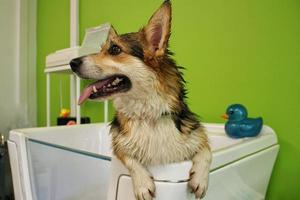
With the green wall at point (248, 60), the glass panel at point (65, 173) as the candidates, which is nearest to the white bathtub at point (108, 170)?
the glass panel at point (65, 173)

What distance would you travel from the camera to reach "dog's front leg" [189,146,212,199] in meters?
0.49

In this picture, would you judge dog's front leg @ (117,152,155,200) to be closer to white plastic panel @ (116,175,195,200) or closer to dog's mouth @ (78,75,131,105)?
white plastic panel @ (116,175,195,200)

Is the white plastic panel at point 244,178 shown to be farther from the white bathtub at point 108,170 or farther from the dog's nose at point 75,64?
the dog's nose at point 75,64

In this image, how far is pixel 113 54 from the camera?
54cm

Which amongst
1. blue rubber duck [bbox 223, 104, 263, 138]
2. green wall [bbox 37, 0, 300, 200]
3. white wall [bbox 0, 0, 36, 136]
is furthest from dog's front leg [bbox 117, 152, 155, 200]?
white wall [bbox 0, 0, 36, 136]

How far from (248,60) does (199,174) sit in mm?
706

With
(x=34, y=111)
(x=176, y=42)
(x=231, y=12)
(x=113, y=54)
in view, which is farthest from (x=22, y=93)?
(x=113, y=54)

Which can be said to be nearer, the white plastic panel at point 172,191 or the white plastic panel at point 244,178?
the white plastic panel at point 172,191

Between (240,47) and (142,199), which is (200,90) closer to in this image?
(240,47)

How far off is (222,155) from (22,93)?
70.3 inches

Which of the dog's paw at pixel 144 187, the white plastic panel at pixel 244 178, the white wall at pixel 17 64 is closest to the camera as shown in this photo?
the dog's paw at pixel 144 187

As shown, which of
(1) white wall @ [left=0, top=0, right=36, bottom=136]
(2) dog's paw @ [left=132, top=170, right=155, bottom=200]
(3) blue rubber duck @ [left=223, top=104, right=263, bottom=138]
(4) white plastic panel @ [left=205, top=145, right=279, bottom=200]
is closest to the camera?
(2) dog's paw @ [left=132, top=170, right=155, bottom=200]

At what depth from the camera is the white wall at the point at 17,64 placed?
6.27 feet

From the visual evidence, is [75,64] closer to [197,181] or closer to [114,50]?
[114,50]
